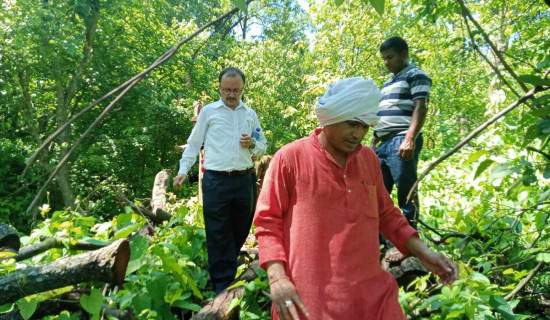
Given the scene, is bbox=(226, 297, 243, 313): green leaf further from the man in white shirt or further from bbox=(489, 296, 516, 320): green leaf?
bbox=(489, 296, 516, 320): green leaf

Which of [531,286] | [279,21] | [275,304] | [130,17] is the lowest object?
[531,286]

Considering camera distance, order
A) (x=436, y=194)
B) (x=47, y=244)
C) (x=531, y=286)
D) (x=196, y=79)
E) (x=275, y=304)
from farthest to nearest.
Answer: (x=196, y=79)
(x=436, y=194)
(x=531, y=286)
(x=47, y=244)
(x=275, y=304)

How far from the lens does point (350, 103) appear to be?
1726 mm

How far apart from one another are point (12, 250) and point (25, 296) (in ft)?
1.13

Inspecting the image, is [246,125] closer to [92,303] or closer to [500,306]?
[92,303]

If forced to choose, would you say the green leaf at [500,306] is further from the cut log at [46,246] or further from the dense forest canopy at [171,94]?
the cut log at [46,246]

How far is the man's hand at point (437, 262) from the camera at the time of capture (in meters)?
1.76

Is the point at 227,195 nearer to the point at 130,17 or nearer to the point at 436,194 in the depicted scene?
the point at 436,194

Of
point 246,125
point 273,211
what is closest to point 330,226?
point 273,211

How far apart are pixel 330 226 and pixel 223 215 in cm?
159

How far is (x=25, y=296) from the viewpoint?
5.78 feet

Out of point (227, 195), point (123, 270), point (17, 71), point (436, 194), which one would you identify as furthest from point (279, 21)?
point (123, 270)

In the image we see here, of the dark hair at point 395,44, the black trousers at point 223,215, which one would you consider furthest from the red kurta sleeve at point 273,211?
the dark hair at point 395,44

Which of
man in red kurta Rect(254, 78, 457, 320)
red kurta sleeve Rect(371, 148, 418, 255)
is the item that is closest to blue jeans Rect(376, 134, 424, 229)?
red kurta sleeve Rect(371, 148, 418, 255)
